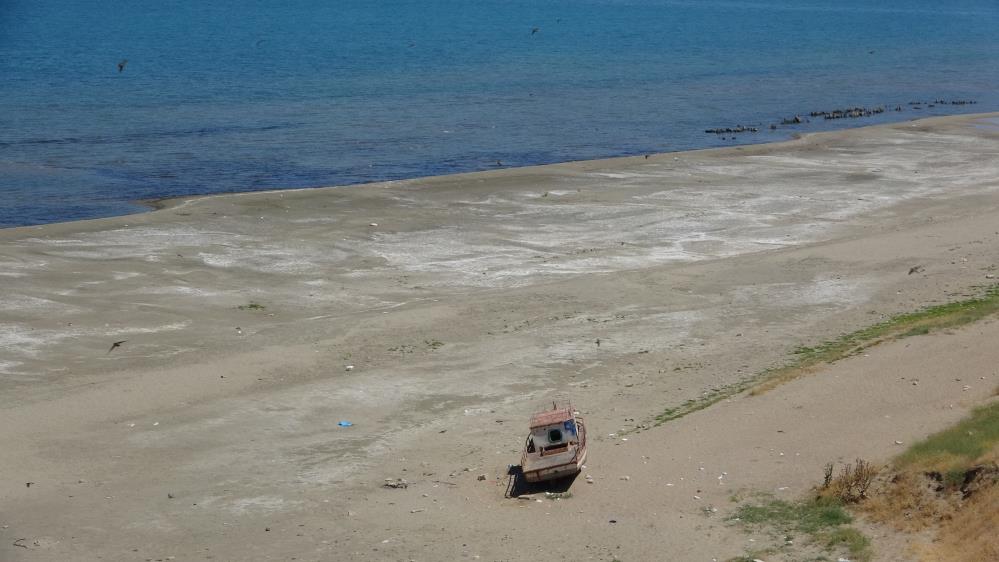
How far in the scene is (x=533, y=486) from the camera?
696 inches

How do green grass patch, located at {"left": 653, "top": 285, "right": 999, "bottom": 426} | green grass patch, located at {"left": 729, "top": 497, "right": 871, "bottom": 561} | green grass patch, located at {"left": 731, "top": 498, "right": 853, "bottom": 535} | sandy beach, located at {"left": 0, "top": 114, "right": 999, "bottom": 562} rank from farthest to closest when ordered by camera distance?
green grass patch, located at {"left": 653, "top": 285, "right": 999, "bottom": 426} < sandy beach, located at {"left": 0, "top": 114, "right": 999, "bottom": 562} < green grass patch, located at {"left": 731, "top": 498, "right": 853, "bottom": 535} < green grass patch, located at {"left": 729, "top": 497, "right": 871, "bottom": 561}

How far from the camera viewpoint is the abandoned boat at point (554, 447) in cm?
1742

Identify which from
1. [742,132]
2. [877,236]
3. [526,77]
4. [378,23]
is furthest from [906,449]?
[378,23]

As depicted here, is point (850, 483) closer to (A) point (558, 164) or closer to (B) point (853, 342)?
(B) point (853, 342)

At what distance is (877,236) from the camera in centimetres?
3331

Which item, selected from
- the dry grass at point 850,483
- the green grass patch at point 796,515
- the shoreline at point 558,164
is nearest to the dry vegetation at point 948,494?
the dry grass at point 850,483

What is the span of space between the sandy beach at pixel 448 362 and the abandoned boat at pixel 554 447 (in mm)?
444

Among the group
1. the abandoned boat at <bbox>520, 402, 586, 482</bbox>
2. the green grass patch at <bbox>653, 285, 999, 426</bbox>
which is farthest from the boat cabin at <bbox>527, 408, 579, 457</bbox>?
the green grass patch at <bbox>653, 285, 999, 426</bbox>

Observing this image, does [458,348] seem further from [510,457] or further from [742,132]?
[742,132]

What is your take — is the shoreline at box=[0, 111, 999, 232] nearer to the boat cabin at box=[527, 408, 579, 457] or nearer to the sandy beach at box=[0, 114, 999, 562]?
the sandy beach at box=[0, 114, 999, 562]

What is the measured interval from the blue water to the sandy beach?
27.7 feet

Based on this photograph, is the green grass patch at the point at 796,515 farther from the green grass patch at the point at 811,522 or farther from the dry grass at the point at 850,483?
the dry grass at the point at 850,483

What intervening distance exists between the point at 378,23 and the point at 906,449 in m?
118

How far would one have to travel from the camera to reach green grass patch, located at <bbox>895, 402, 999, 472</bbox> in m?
15.8
